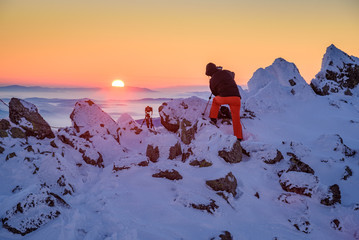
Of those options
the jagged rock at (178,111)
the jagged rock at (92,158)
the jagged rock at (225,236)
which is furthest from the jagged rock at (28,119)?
the jagged rock at (225,236)

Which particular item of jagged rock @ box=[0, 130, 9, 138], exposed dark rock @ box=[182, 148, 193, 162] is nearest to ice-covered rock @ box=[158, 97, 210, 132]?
exposed dark rock @ box=[182, 148, 193, 162]

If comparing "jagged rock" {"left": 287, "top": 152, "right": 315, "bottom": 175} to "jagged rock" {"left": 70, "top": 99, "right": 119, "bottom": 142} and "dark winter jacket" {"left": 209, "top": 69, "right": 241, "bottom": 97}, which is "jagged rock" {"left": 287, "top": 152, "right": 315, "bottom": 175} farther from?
"jagged rock" {"left": 70, "top": 99, "right": 119, "bottom": 142}

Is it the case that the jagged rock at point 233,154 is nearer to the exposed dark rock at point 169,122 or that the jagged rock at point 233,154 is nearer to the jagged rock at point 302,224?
the jagged rock at point 302,224

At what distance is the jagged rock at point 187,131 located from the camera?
9.01 meters

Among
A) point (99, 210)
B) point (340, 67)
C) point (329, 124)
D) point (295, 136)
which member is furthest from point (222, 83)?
point (340, 67)

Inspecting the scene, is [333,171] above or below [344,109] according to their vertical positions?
below

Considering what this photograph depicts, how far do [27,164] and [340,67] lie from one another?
62.0ft

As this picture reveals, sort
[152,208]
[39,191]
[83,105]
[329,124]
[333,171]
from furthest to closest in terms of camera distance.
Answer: [329,124]
[83,105]
[333,171]
[152,208]
[39,191]

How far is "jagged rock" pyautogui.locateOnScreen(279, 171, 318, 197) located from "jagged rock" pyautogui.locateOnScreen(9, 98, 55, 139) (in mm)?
7397

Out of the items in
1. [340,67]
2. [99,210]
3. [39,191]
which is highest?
[340,67]

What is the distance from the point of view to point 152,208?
479cm

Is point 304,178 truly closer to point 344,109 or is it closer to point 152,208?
point 152,208

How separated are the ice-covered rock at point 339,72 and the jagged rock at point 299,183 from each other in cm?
1116

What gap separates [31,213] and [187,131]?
19.8ft
